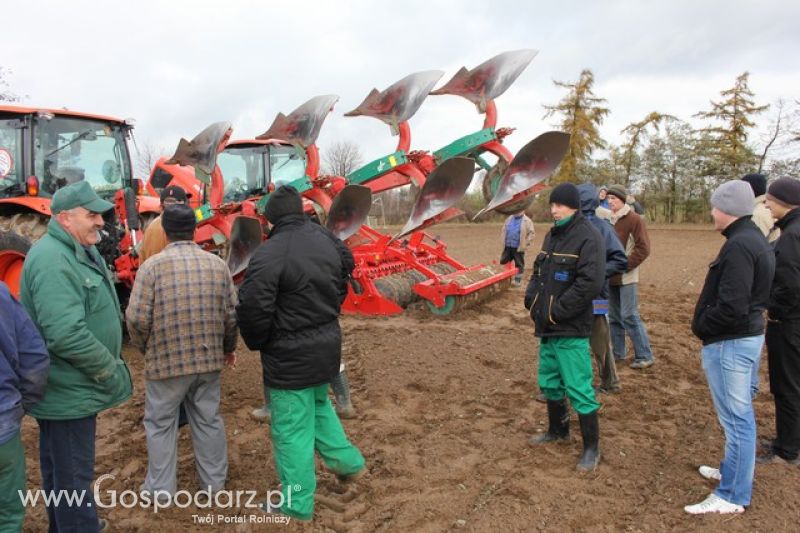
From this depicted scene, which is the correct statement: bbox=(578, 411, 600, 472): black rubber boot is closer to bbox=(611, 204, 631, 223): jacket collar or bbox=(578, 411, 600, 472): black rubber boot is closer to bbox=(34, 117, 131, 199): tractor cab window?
bbox=(611, 204, 631, 223): jacket collar

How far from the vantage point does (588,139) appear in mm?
30188

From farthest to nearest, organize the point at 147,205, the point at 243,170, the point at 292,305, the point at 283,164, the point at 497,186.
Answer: the point at 283,164 → the point at 243,170 → the point at 147,205 → the point at 497,186 → the point at 292,305

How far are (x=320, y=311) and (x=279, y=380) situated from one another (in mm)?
392

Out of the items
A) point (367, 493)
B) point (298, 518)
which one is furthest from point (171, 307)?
point (367, 493)

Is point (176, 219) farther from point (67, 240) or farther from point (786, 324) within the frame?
point (786, 324)

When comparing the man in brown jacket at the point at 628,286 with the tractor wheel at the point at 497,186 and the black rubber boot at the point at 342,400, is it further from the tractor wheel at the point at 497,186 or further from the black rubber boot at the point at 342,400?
the black rubber boot at the point at 342,400

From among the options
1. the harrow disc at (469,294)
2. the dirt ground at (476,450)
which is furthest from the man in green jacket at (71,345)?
the harrow disc at (469,294)

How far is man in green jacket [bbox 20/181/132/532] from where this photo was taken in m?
2.35

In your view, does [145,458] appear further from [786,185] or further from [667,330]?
[667,330]

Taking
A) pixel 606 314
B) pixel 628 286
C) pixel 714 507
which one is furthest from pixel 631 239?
pixel 714 507

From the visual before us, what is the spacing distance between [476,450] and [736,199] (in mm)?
2099

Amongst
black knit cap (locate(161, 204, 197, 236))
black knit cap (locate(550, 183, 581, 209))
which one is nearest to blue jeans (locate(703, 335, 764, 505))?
black knit cap (locate(550, 183, 581, 209))

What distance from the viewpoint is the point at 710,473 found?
3.21 m

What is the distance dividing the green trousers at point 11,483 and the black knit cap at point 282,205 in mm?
1402
